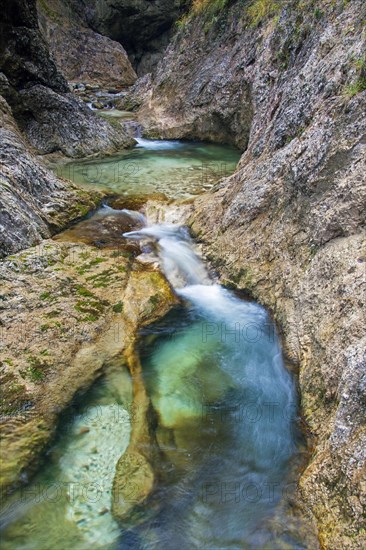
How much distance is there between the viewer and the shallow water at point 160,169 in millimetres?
11109

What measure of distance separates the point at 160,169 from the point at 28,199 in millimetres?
5566

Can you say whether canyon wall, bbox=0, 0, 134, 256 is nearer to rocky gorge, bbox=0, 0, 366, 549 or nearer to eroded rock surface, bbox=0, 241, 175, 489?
rocky gorge, bbox=0, 0, 366, 549

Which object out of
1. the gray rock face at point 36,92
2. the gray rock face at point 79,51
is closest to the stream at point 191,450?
the gray rock face at point 36,92

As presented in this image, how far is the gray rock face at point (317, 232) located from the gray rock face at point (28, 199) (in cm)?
257

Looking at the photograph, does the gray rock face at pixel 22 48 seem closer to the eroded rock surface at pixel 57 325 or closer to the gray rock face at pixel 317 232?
the gray rock face at pixel 317 232

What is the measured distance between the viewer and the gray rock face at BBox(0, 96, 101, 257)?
6.61m

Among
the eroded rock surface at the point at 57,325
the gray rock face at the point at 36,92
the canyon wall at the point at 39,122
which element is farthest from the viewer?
the gray rock face at the point at 36,92

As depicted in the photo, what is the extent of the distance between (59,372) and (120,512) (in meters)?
1.69

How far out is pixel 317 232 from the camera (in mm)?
5828

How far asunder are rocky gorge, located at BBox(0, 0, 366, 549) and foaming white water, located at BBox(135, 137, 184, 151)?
13.9ft

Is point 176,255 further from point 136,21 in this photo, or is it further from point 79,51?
point 136,21

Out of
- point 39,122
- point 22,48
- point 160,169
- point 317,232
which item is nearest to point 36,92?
point 39,122

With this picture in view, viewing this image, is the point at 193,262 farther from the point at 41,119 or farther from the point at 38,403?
the point at 41,119

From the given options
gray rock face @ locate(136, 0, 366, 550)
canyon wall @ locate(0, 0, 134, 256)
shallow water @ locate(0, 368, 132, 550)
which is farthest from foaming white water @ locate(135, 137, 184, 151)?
shallow water @ locate(0, 368, 132, 550)
